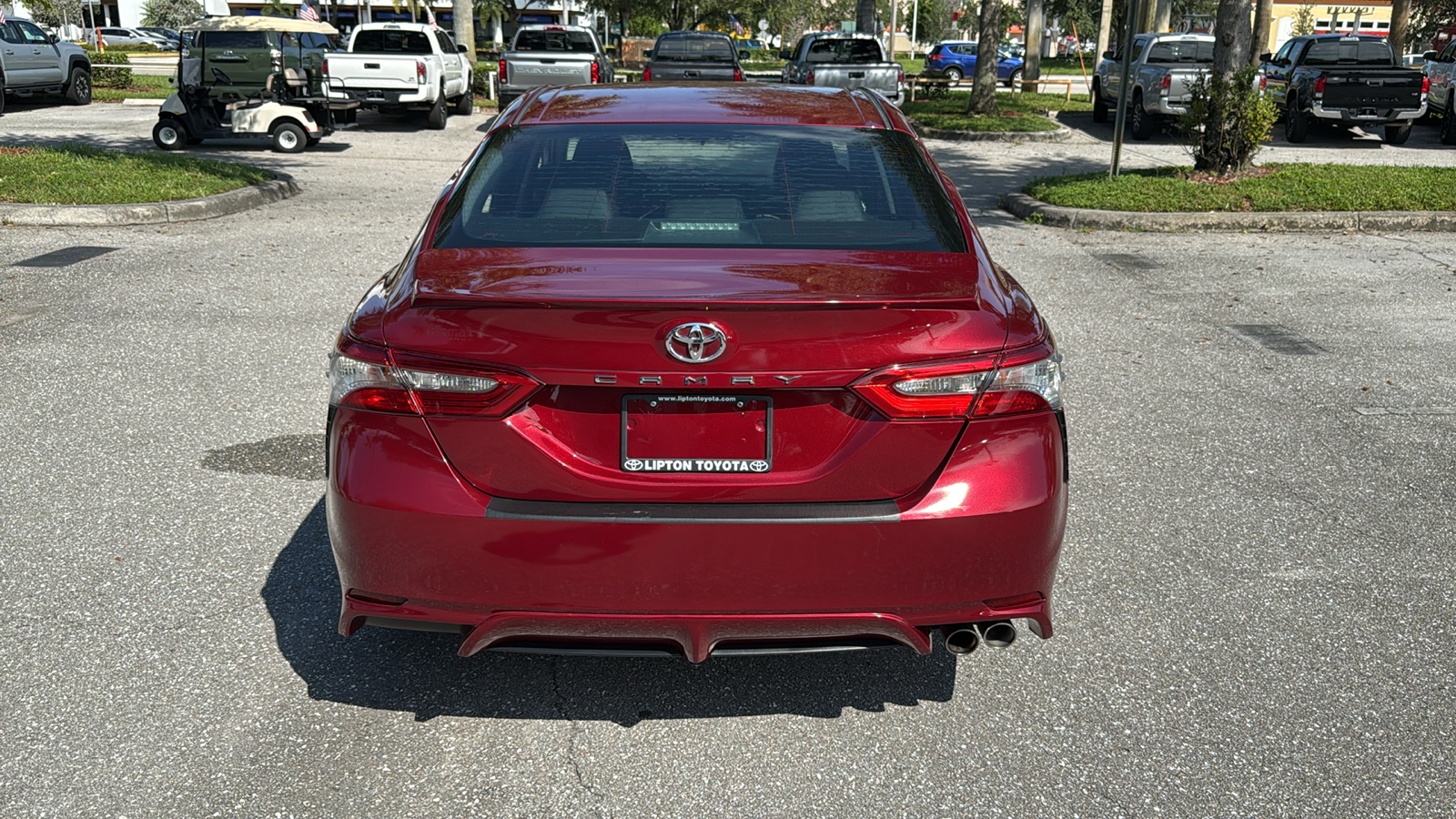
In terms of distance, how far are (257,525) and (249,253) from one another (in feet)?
20.7

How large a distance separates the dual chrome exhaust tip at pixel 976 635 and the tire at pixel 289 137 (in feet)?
56.0

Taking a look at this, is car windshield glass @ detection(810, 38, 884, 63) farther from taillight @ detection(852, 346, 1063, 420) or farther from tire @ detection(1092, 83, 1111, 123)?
taillight @ detection(852, 346, 1063, 420)

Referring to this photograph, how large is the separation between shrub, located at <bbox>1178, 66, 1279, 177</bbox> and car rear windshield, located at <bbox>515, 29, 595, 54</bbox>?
1489 centimetres

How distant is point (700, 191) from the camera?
386 centimetres

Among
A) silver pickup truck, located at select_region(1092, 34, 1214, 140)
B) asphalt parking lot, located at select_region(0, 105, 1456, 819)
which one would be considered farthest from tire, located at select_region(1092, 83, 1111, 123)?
asphalt parking lot, located at select_region(0, 105, 1456, 819)

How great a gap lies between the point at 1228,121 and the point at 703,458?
1279 centimetres

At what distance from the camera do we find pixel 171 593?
4.24 metres

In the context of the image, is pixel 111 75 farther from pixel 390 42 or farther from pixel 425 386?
pixel 425 386

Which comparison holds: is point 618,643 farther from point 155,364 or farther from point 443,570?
point 155,364

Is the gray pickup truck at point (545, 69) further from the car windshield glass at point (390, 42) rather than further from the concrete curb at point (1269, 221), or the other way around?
the concrete curb at point (1269, 221)

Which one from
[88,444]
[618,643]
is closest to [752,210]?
[618,643]

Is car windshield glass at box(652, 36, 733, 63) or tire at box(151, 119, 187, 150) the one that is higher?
car windshield glass at box(652, 36, 733, 63)

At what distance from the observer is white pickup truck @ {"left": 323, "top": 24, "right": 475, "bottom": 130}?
71.6 feet

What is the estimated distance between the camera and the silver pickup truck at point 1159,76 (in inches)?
830
